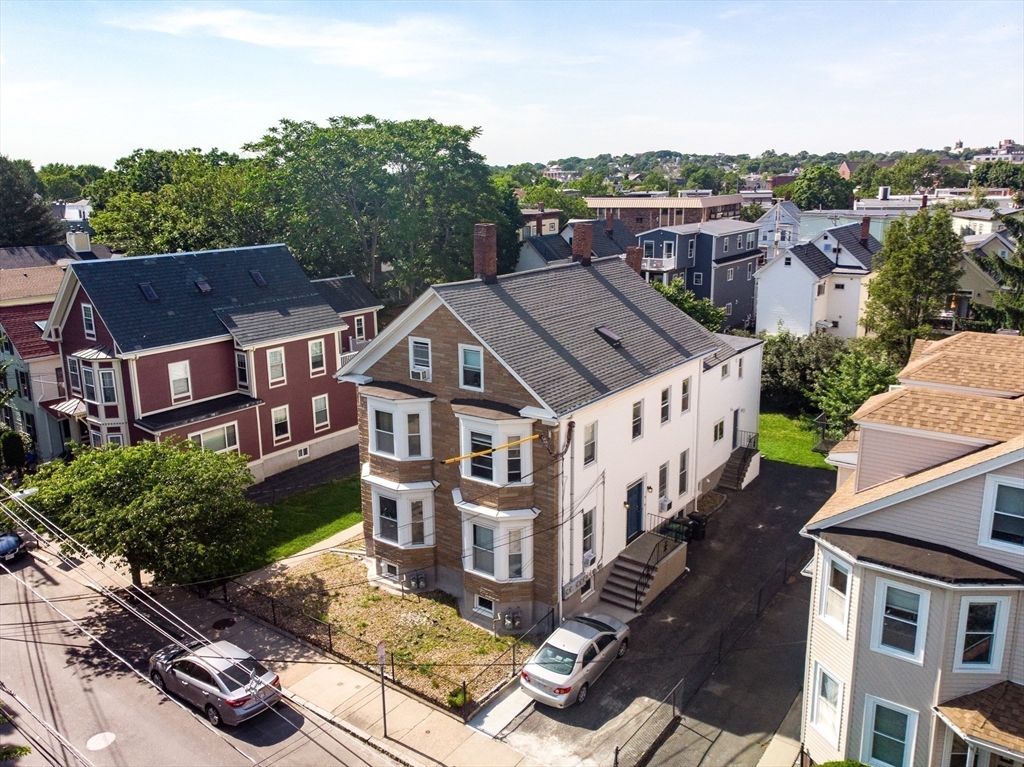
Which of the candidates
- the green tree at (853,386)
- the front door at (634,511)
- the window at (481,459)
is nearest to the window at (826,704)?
the front door at (634,511)

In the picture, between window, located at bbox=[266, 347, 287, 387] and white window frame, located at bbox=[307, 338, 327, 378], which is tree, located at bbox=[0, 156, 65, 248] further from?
window, located at bbox=[266, 347, 287, 387]

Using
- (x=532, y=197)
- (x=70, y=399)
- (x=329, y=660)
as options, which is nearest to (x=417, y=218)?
(x=70, y=399)

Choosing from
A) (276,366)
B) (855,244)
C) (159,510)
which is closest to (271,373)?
(276,366)

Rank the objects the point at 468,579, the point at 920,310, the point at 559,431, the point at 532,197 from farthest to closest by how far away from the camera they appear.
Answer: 1. the point at 532,197
2. the point at 920,310
3. the point at 468,579
4. the point at 559,431

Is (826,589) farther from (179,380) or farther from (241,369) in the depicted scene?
(179,380)

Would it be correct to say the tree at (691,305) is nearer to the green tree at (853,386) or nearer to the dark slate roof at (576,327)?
the green tree at (853,386)

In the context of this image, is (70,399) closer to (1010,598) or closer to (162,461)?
(162,461)

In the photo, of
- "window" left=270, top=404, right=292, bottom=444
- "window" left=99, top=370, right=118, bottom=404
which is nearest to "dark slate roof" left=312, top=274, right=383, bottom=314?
"window" left=270, top=404, right=292, bottom=444
